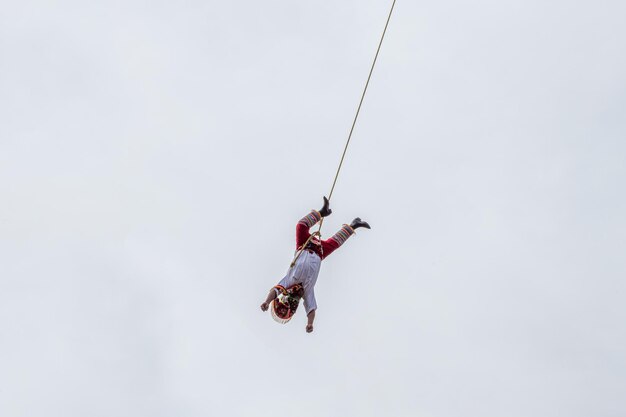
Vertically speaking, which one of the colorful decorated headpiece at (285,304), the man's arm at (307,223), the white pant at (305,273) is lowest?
the colorful decorated headpiece at (285,304)

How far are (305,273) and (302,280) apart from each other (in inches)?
5.5

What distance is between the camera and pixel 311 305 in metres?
16.5

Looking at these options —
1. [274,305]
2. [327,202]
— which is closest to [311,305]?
[274,305]

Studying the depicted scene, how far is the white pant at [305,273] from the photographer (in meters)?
16.2

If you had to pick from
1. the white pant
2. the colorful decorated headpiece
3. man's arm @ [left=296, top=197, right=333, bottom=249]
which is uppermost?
man's arm @ [left=296, top=197, right=333, bottom=249]

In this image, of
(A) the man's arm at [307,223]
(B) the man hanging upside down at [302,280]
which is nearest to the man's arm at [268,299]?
(B) the man hanging upside down at [302,280]

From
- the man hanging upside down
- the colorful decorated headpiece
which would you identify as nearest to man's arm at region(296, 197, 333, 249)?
the man hanging upside down

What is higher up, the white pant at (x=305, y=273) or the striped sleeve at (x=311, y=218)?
the striped sleeve at (x=311, y=218)

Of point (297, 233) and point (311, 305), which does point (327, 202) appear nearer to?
point (297, 233)

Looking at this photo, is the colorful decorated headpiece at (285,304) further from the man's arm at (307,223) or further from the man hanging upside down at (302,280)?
the man's arm at (307,223)

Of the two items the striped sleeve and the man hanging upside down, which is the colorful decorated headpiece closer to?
the man hanging upside down

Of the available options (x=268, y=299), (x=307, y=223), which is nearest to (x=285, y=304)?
(x=268, y=299)

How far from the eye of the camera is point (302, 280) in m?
16.3

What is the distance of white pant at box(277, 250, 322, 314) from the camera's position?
16.2 m
